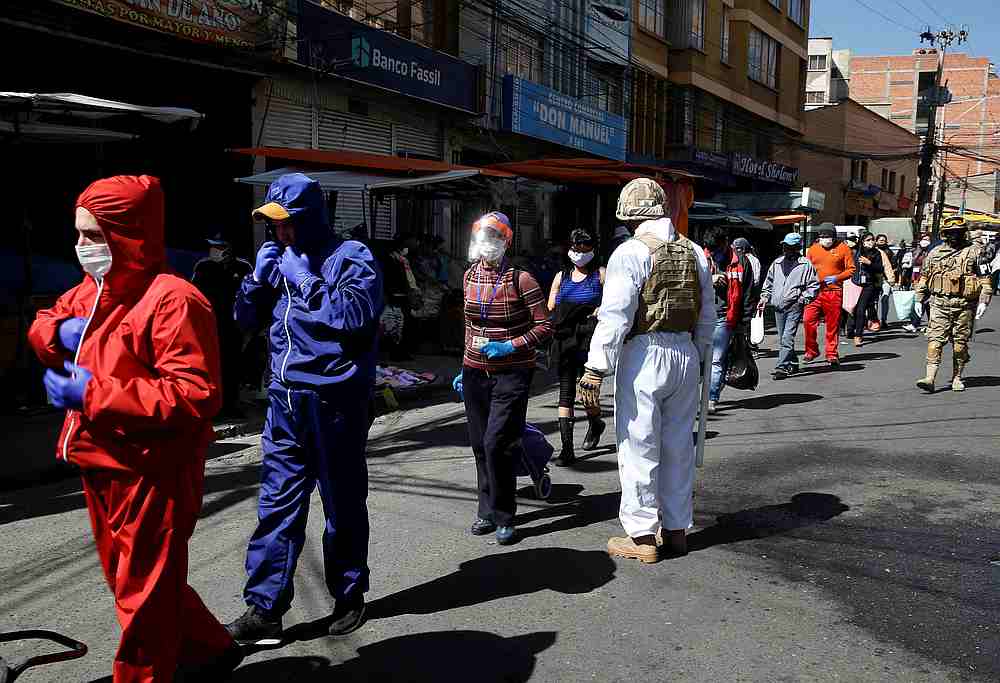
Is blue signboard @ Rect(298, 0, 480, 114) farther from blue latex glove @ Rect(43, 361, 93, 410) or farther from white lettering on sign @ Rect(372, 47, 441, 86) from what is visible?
blue latex glove @ Rect(43, 361, 93, 410)

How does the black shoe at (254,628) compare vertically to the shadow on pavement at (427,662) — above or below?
above

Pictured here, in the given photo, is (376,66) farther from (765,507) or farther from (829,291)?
(765,507)

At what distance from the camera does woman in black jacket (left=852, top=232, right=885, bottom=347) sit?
1594cm

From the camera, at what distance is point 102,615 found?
165 inches

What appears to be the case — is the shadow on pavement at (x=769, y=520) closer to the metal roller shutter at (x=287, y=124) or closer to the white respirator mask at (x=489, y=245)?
the white respirator mask at (x=489, y=245)

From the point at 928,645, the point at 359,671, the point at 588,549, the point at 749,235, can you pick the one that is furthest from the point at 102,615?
the point at 749,235

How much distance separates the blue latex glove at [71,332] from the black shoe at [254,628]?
56.0 inches

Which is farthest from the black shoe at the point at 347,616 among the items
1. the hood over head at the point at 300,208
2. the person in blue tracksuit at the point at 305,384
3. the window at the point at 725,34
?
the window at the point at 725,34

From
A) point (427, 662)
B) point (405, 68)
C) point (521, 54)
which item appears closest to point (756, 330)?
point (427, 662)

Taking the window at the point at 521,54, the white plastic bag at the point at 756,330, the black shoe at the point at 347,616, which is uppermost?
the window at the point at 521,54

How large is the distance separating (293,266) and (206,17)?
31.3ft

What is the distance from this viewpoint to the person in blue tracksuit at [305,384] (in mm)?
3689

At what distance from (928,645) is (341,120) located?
13793 millimetres

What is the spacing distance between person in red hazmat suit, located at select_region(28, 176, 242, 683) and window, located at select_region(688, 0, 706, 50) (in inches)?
1095
